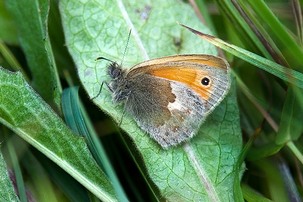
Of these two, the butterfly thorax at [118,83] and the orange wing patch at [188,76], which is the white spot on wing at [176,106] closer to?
the orange wing patch at [188,76]

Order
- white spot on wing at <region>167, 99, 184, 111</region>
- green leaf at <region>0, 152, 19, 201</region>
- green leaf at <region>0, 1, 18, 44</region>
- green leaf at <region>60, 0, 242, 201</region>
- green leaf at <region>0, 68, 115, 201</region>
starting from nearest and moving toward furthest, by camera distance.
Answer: green leaf at <region>0, 152, 19, 201</region> < green leaf at <region>0, 68, 115, 201</region> < green leaf at <region>60, 0, 242, 201</region> < white spot on wing at <region>167, 99, 184, 111</region> < green leaf at <region>0, 1, 18, 44</region>

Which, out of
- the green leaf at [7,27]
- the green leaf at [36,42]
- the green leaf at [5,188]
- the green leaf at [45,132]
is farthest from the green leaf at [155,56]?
the green leaf at [5,188]

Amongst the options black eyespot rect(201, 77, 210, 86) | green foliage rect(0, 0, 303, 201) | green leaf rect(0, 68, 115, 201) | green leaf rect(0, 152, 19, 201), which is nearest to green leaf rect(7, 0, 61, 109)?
green foliage rect(0, 0, 303, 201)

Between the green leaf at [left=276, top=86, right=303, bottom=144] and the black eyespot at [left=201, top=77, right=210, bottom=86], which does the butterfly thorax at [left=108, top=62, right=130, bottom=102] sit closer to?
the black eyespot at [left=201, top=77, right=210, bottom=86]

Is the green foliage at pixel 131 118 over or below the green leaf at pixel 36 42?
below

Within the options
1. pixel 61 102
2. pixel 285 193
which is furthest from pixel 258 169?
pixel 61 102

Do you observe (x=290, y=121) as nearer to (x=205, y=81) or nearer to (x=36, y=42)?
(x=205, y=81)
